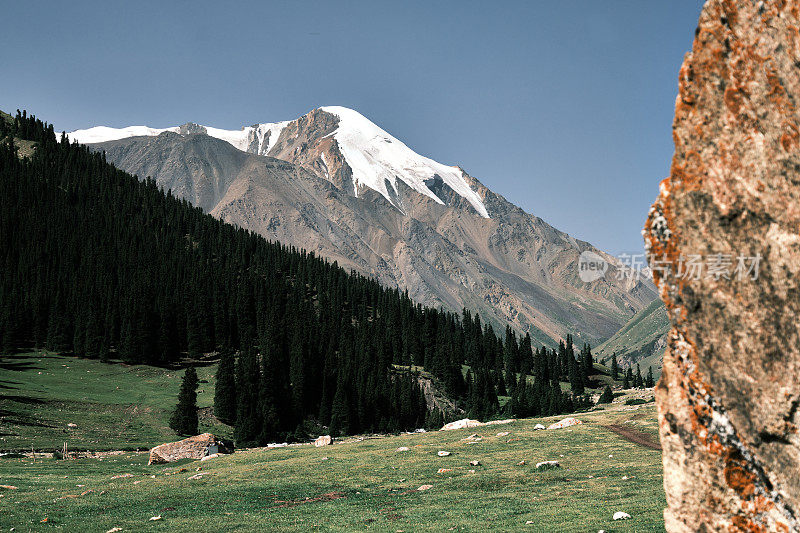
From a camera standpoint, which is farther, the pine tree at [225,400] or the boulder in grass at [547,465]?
the pine tree at [225,400]

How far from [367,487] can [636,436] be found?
82.7ft

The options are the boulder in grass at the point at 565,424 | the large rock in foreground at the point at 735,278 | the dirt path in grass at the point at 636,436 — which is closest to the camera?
the large rock in foreground at the point at 735,278

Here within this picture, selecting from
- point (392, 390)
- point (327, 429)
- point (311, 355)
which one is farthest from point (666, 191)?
point (311, 355)

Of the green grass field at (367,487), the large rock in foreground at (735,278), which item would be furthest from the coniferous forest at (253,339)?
the large rock in foreground at (735,278)

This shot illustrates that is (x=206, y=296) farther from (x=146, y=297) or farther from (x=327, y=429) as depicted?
(x=327, y=429)

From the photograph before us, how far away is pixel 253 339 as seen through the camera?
15412 cm

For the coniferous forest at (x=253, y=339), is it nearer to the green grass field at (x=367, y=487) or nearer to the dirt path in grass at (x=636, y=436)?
the green grass field at (x=367, y=487)

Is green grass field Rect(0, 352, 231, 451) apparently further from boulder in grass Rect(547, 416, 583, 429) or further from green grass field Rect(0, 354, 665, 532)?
boulder in grass Rect(547, 416, 583, 429)

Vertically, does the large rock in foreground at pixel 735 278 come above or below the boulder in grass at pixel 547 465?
above

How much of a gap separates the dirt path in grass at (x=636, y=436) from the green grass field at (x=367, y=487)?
2.36 ft

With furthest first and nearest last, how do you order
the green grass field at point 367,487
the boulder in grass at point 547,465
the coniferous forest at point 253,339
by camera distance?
the coniferous forest at point 253,339 → the boulder in grass at point 547,465 → the green grass field at point 367,487

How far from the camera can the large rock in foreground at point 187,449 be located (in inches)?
1954

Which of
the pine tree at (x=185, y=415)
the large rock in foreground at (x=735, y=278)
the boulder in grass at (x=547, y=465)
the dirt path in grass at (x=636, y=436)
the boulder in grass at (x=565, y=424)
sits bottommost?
the pine tree at (x=185, y=415)

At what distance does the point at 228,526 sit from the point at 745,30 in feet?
77.1
